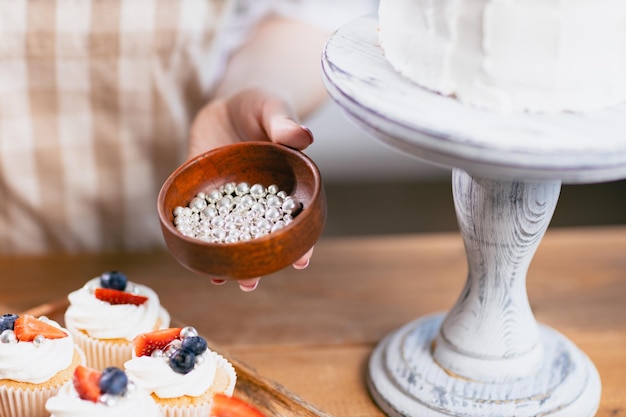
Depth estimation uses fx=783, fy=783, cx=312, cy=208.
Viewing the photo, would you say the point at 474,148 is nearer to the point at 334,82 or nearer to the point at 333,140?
the point at 334,82

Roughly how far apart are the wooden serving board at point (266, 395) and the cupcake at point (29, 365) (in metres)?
0.15

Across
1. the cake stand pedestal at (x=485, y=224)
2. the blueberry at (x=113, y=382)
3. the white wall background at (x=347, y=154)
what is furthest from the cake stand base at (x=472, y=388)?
the white wall background at (x=347, y=154)

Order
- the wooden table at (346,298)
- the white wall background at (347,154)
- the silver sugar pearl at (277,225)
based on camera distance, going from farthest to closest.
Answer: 1. the white wall background at (347,154)
2. the wooden table at (346,298)
3. the silver sugar pearl at (277,225)

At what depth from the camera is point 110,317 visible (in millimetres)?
811

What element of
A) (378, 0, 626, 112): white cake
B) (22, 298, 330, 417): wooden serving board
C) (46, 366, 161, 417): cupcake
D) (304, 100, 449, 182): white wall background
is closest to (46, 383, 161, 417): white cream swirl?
(46, 366, 161, 417): cupcake

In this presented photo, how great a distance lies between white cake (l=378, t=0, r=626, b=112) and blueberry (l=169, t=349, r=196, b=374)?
33cm

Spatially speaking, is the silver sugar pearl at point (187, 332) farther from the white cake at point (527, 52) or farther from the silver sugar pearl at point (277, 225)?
the white cake at point (527, 52)

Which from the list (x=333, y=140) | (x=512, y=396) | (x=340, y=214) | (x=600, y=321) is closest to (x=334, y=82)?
(x=512, y=396)

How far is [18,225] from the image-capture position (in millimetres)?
1115

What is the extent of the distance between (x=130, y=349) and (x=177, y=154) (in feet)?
1.27

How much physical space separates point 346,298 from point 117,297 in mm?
281

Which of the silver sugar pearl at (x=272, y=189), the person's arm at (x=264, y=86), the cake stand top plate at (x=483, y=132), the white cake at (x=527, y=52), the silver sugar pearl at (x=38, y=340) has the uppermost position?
the white cake at (x=527, y=52)

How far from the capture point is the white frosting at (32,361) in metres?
0.72

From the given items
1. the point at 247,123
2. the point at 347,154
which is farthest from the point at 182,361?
the point at 347,154
